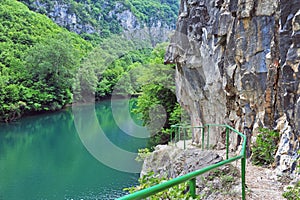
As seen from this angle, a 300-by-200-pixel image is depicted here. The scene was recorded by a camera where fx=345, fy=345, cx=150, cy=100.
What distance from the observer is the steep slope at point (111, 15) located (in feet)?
265

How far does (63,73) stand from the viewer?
41.5m

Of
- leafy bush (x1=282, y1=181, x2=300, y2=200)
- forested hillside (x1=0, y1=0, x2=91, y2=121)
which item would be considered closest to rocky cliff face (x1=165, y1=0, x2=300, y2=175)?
leafy bush (x1=282, y1=181, x2=300, y2=200)

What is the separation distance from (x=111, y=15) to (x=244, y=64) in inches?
3686

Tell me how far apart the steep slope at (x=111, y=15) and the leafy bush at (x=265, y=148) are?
62.5m

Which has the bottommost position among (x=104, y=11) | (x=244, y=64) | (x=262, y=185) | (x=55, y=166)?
(x=55, y=166)

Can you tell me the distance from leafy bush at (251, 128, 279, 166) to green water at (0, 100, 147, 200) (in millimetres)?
7868

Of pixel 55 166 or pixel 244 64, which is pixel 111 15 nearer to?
pixel 55 166

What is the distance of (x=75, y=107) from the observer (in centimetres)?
4038

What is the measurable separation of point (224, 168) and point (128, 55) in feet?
179

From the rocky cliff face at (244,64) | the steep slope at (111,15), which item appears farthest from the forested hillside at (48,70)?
the steep slope at (111,15)

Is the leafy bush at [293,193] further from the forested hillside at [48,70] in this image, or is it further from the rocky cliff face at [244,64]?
the forested hillside at [48,70]

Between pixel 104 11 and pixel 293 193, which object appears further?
pixel 104 11

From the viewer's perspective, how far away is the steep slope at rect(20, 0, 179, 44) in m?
80.8

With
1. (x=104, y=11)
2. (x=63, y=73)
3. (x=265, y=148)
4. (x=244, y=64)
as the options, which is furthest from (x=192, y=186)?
(x=104, y=11)
